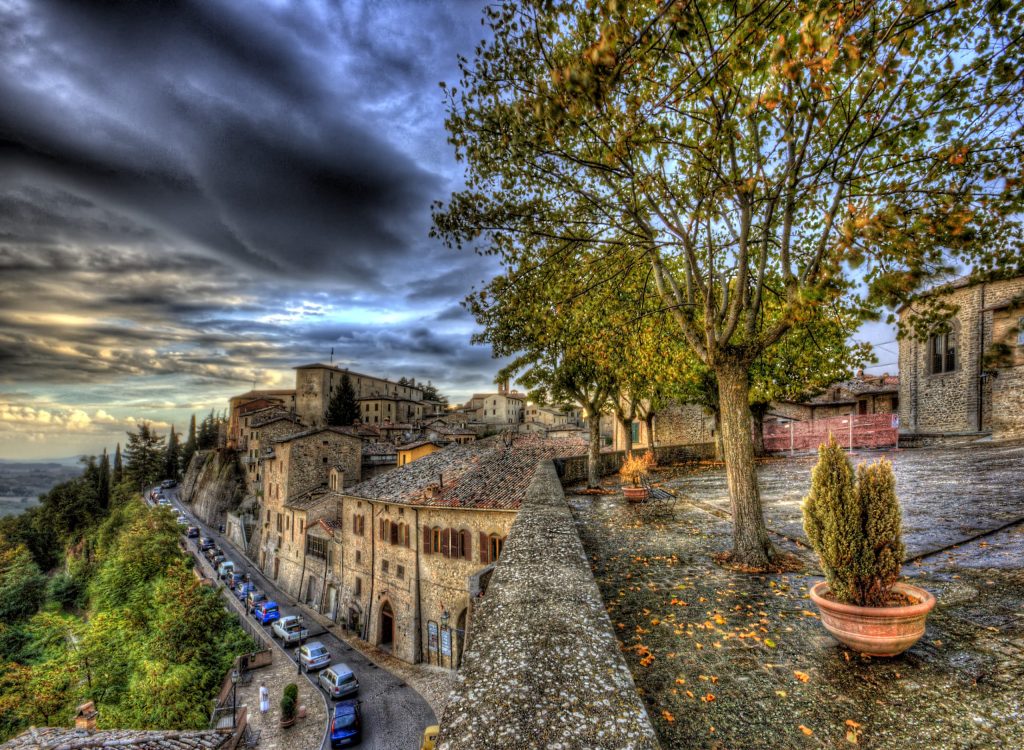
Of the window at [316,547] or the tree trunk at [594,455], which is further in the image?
the window at [316,547]

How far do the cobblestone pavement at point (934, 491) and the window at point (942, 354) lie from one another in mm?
9040

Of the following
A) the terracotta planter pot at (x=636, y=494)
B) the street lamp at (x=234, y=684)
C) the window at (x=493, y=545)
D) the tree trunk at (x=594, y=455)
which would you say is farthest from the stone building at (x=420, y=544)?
the terracotta planter pot at (x=636, y=494)

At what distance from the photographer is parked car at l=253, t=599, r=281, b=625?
30.0 m

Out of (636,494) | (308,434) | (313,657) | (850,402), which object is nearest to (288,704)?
(313,657)

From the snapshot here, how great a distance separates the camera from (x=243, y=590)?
34.8 meters

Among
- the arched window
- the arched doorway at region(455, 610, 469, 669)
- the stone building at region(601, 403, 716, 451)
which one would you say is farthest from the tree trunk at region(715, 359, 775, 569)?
the arched window

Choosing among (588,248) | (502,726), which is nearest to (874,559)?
(502,726)

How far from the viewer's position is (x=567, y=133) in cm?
677

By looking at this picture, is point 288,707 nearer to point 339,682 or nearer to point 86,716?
point 339,682

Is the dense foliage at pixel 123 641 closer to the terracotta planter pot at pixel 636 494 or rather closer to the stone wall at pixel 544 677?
the terracotta planter pot at pixel 636 494

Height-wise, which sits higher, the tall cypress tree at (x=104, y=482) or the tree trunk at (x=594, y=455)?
the tree trunk at (x=594, y=455)

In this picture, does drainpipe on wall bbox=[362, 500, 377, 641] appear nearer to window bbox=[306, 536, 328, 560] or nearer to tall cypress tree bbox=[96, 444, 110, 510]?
window bbox=[306, 536, 328, 560]

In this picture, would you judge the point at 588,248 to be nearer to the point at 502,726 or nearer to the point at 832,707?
the point at 832,707

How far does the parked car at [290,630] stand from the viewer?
1062 inches
